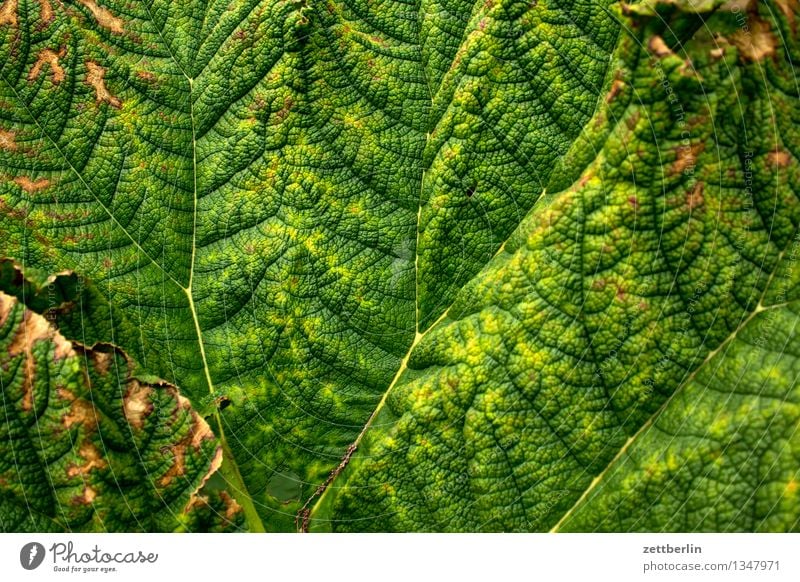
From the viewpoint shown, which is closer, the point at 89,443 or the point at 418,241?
the point at 89,443

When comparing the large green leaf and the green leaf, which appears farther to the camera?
the large green leaf

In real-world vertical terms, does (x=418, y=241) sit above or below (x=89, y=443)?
above

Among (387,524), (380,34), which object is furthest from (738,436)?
(380,34)

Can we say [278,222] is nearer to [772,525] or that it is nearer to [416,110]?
[416,110]

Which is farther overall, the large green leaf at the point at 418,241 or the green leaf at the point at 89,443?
the large green leaf at the point at 418,241
